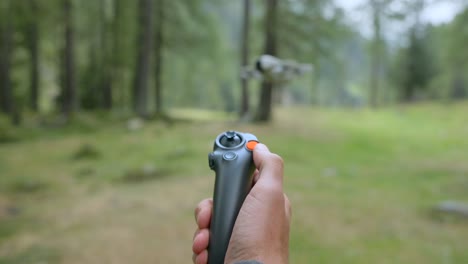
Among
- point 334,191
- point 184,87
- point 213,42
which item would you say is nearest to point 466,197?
point 334,191

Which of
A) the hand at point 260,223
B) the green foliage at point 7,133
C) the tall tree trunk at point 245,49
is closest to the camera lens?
the hand at point 260,223

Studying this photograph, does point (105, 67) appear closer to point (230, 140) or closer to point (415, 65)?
point (230, 140)

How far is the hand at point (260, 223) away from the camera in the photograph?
46.4 inches

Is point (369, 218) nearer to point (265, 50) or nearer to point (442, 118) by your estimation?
point (265, 50)

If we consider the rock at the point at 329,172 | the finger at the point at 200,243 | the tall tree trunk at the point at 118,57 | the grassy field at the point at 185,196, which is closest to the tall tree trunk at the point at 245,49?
the grassy field at the point at 185,196

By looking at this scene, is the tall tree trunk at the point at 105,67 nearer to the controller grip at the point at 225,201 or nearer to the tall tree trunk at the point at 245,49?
the tall tree trunk at the point at 245,49

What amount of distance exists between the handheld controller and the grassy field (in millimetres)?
2487

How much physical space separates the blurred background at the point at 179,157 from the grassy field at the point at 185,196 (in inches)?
0.9

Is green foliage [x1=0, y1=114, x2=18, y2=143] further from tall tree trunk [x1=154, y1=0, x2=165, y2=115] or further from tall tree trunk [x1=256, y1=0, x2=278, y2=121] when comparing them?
tall tree trunk [x1=256, y1=0, x2=278, y2=121]

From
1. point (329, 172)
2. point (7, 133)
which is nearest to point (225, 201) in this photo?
point (329, 172)

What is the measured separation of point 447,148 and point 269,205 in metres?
10.4

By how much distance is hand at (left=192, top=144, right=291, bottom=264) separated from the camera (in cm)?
118

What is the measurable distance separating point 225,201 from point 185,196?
4.20 metres

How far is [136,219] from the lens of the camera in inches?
179
